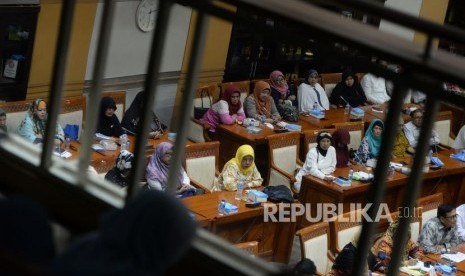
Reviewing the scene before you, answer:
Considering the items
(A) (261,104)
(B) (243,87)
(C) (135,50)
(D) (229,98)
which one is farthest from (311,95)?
(C) (135,50)

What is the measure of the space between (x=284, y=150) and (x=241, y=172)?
2.90ft

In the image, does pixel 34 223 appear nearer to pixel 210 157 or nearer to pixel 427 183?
pixel 210 157

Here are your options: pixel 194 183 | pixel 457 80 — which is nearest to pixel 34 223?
pixel 457 80

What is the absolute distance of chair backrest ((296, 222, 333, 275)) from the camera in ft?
21.4

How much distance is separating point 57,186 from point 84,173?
81mm

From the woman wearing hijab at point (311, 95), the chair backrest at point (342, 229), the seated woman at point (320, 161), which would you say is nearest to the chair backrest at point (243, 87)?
the woman wearing hijab at point (311, 95)

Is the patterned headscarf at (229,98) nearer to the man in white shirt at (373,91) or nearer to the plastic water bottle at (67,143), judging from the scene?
the plastic water bottle at (67,143)

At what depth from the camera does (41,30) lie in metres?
9.61

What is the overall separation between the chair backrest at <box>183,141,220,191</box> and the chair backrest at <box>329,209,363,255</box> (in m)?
1.38

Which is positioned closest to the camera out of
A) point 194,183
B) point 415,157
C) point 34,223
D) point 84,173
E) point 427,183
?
point 34,223

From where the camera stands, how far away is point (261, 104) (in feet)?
33.3

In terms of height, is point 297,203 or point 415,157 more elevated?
point 415,157

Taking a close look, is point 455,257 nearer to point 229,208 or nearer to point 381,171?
point 229,208

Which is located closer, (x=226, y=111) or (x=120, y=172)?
(x=120, y=172)
